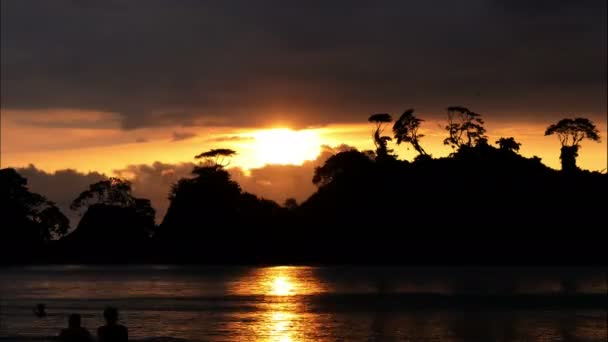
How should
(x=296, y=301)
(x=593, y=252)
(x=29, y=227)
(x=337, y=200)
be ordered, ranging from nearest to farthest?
1. (x=296, y=301)
2. (x=593, y=252)
3. (x=337, y=200)
4. (x=29, y=227)

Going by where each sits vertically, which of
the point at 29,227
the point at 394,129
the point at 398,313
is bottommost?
the point at 398,313

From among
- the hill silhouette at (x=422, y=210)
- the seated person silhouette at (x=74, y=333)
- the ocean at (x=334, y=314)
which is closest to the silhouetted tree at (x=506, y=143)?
the hill silhouette at (x=422, y=210)

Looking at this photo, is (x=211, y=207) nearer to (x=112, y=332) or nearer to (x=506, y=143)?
(x=506, y=143)

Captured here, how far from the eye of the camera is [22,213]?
584 feet

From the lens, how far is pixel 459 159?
16175 centimetres

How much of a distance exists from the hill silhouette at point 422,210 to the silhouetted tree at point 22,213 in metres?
28.6

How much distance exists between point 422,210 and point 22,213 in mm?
84399

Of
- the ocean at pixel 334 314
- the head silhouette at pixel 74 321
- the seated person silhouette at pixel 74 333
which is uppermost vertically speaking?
the head silhouette at pixel 74 321

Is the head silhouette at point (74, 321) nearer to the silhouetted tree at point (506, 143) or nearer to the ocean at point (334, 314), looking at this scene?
the ocean at point (334, 314)

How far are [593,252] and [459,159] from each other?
29.9m

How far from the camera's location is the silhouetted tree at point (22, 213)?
17475 cm

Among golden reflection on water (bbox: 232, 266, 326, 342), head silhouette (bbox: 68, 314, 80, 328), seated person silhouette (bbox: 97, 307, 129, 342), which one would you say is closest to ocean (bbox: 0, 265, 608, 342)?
golden reflection on water (bbox: 232, 266, 326, 342)

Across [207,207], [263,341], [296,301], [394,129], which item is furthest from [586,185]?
[263,341]

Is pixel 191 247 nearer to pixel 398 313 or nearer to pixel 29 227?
pixel 29 227
